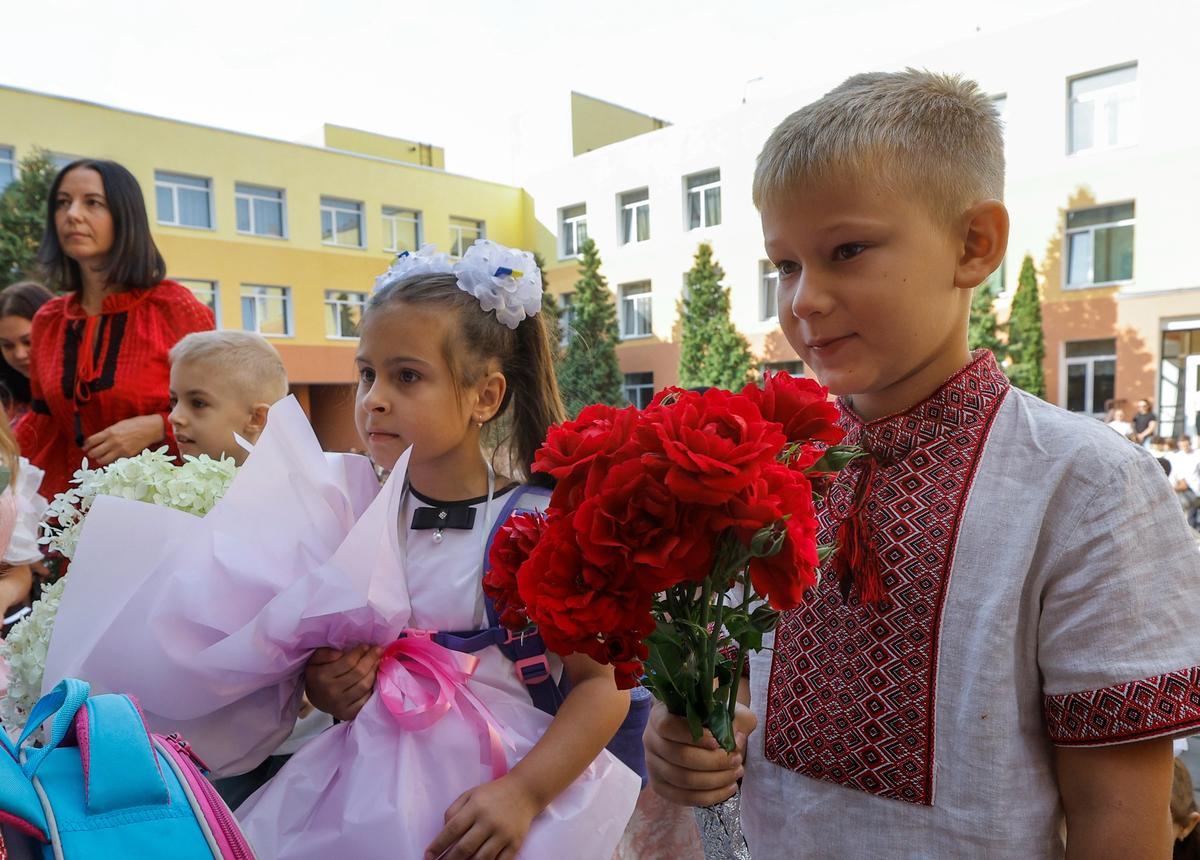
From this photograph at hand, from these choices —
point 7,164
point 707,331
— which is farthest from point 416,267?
point 7,164

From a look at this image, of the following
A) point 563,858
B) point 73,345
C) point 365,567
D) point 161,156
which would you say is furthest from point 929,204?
point 161,156

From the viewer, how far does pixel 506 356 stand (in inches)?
71.1

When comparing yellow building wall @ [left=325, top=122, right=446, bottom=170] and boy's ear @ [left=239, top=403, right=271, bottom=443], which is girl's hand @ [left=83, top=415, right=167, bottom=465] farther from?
yellow building wall @ [left=325, top=122, right=446, bottom=170]

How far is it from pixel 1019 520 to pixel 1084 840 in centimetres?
37

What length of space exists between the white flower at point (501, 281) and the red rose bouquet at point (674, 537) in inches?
34.1

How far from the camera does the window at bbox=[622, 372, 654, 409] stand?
24170 millimetres

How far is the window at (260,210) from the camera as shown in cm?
2130

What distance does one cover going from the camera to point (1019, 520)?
1059 millimetres

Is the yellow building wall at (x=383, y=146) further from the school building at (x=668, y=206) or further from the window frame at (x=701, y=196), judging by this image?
the window frame at (x=701, y=196)

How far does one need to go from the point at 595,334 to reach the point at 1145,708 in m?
22.3

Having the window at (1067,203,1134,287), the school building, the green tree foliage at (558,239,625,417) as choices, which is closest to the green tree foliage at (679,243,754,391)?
the school building

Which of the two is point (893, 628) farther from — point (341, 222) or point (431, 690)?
point (341, 222)

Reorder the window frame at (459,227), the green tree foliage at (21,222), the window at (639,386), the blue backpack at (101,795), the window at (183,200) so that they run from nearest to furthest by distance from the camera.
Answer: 1. the blue backpack at (101,795)
2. the green tree foliage at (21,222)
3. the window at (183,200)
4. the window at (639,386)
5. the window frame at (459,227)

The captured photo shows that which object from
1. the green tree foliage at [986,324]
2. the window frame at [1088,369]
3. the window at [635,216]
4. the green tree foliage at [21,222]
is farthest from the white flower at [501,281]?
the window at [635,216]
